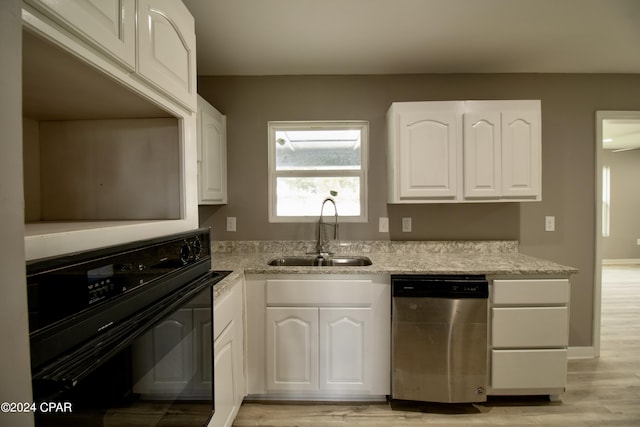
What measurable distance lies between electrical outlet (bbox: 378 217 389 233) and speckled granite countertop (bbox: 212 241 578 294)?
10 centimetres

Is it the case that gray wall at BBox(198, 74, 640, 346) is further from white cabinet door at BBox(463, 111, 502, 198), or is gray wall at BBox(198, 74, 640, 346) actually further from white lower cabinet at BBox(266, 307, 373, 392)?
white lower cabinet at BBox(266, 307, 373, 392)

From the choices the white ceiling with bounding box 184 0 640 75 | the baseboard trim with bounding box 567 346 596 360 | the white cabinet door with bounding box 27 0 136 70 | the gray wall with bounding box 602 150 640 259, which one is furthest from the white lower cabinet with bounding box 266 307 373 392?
the gray wall with bounding box 602 150 640 259

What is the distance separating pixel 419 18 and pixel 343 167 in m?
1.16

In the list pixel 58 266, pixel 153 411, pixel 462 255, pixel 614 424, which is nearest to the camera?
pixel 58 266

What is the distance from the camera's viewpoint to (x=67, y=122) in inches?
39.5

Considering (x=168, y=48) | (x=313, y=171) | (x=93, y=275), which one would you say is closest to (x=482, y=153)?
(x=313, y=171)

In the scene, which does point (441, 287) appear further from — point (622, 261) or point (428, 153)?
point (622, 261)

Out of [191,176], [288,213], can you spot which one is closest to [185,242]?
[191,176]

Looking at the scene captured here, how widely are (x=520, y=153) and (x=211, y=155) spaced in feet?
7.40

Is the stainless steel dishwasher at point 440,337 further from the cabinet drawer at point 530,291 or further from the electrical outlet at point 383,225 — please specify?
the electrical outlet at point 383,225

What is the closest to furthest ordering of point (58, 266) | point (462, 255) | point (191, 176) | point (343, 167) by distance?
point (58, 266), point (191, 176), point (462, 255), point (343, 167)

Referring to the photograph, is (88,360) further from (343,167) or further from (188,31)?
(343,167)

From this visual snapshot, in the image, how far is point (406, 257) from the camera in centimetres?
222

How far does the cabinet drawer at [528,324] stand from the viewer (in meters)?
1.79
